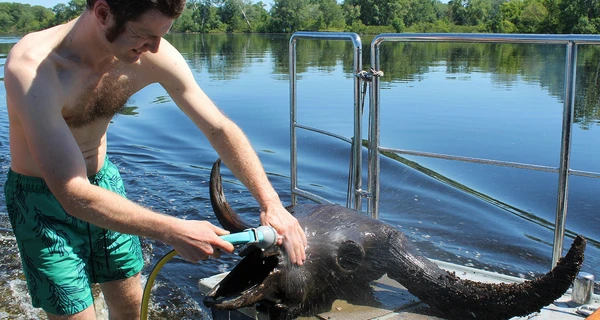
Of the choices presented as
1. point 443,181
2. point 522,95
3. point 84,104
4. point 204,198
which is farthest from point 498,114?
point 84,104

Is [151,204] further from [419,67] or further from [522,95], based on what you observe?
[419,67]

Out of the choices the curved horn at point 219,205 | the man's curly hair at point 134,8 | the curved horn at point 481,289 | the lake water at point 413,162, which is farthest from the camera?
the lake water at point 413,162

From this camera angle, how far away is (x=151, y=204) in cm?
852

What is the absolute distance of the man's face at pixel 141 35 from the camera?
8.84 ft

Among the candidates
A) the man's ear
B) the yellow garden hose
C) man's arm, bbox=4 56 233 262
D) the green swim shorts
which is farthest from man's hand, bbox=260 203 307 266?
the man's ear

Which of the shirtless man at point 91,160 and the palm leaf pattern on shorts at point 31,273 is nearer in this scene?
the shirtless man at point 91,160

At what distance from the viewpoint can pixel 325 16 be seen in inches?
3666

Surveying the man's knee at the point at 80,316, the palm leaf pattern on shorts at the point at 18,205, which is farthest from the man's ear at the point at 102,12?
the man's knee at the point at 80,316

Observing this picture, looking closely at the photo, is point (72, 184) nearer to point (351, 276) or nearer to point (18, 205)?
point (18, 205)

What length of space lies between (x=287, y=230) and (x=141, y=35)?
3.82ft

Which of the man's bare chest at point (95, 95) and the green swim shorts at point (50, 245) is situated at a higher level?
the man's bare chest at point (95, 95)

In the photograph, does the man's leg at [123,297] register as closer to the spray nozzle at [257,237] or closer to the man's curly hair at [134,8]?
the spray nozzle at [257,237]

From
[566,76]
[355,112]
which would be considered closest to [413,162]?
[355,112]

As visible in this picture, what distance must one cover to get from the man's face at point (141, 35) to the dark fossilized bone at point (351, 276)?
1209 mm
